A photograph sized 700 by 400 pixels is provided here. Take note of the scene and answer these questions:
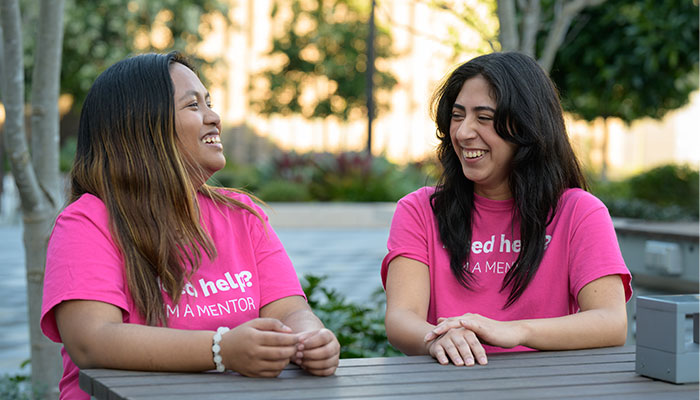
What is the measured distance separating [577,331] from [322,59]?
25.1 m

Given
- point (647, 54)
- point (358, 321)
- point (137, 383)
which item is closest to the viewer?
point (137, 383)

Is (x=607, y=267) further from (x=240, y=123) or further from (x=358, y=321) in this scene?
(x=240, y=123)

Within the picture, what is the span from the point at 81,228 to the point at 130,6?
22.2 metres

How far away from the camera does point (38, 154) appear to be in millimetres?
3223

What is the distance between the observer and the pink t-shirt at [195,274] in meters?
1.79

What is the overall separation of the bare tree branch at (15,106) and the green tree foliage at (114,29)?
19.7 metres

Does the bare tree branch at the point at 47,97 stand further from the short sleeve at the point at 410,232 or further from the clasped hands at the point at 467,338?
the clasped hands at the point at 467,338

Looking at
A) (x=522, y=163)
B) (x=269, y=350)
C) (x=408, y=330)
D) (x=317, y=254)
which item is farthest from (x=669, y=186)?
(x=269, y=350)

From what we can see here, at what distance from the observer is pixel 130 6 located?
74.4 feet

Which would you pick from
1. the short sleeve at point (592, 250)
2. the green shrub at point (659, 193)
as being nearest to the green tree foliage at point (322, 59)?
the green shrub at point (659, 193)

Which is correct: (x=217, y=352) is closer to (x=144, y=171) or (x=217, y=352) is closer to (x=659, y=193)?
(x=144, y=171)

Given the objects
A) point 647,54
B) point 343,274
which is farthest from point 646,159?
point 647,54

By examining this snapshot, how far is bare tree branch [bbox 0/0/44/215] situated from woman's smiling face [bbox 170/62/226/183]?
46.1 inches

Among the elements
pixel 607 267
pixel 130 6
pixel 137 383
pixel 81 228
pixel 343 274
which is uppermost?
pixel 130 6
